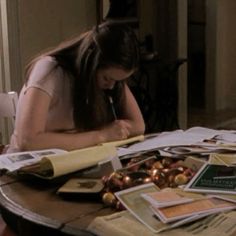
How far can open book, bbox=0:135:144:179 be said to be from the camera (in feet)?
3.95

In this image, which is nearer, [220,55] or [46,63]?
[46,63]

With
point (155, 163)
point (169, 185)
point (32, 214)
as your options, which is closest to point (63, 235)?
point (32, 214)

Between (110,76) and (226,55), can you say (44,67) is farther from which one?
(226,55)

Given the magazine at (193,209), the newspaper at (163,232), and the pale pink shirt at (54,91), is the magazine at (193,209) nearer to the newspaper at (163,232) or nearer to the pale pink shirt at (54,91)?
the newspaper at (163,232)

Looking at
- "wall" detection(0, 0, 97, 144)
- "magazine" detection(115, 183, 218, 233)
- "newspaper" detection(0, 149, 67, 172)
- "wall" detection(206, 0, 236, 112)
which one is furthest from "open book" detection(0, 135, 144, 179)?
"wall" detection(206, 0, 236, 112)

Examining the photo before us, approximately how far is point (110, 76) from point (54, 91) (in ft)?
0.69

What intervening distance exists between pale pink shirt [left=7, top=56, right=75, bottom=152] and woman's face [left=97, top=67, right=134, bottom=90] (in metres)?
0.13

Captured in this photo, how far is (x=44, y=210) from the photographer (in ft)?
3.38

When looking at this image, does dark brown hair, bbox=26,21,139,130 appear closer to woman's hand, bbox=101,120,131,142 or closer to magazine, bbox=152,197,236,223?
woman's hand, bbox=101,120,131,142

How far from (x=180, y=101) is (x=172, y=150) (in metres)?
2.84

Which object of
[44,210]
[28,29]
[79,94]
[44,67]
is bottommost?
[44,210]

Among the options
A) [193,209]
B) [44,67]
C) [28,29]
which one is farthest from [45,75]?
[28,29]

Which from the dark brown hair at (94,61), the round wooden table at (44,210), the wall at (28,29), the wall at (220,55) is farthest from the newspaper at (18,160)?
the wall at (220,55)

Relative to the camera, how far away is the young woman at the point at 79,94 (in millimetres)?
1729
